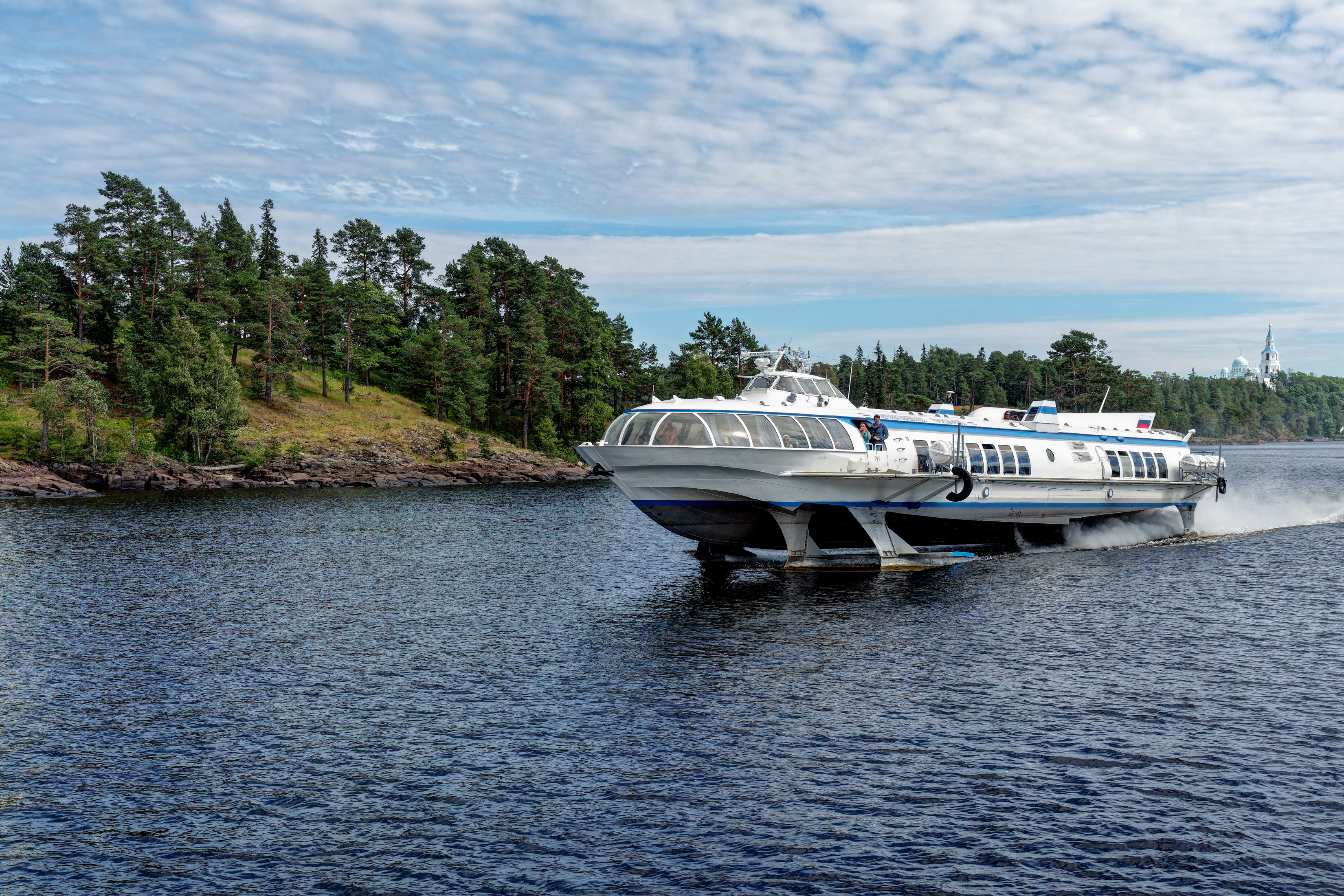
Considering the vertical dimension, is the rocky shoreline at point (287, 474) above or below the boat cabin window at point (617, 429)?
below

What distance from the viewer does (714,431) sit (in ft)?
131

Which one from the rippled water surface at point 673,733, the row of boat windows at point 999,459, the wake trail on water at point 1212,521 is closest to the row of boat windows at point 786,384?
the row of boat windows at point 999,459

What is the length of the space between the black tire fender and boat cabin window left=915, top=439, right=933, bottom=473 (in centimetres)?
128

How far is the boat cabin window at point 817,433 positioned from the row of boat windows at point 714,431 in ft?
0.09

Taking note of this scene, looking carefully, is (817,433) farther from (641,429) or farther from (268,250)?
(268,250)

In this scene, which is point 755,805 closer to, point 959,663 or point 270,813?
point 270,813

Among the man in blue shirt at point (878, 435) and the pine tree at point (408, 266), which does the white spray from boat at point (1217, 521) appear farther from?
the pine tree at point (408, 266)

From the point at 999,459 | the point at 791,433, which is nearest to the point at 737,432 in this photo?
the point at 791,433

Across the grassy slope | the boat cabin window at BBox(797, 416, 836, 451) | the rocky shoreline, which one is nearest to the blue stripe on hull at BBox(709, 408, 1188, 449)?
the boat cabin window at BBox(797, 416, 836, 451)

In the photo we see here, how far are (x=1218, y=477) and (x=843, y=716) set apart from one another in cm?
4970

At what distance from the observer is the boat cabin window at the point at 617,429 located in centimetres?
4141

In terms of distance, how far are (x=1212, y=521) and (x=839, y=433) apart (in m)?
39.1

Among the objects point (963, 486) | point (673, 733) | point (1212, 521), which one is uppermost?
point (963, 486)

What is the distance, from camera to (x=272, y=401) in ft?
407
